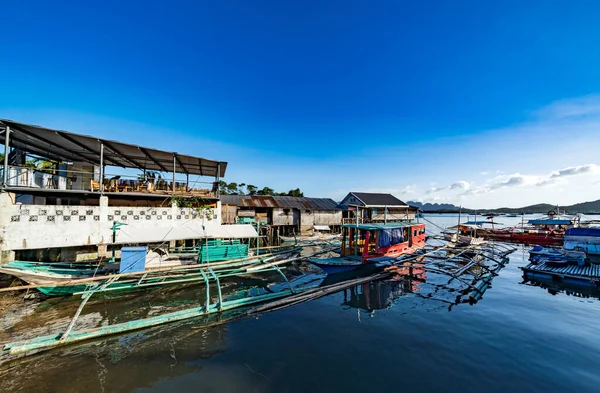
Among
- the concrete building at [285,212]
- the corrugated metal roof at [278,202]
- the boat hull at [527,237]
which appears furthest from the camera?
the boat hull at [527,237]

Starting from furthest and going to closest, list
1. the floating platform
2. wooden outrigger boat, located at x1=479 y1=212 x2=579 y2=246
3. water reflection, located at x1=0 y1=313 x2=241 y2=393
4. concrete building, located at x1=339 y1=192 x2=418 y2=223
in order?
concrete building, located at x1=339 y1=192 x2=418 y2=223
wooden outrigger boat, located at x1=479 y1=212 x2=579 y2=246
the floating platform
water reflection, located at x1=0 y1=313 x2=241 y2=393

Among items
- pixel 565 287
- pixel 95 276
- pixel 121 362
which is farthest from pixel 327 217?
pixel 121 362

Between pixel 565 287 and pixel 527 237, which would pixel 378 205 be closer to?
pixel 565 287

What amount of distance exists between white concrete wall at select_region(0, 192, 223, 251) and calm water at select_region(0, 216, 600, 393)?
500 cm

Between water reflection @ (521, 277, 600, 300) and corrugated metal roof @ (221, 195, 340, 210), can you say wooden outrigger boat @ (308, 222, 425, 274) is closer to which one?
water reflection @ (521, 277, 600, 300)

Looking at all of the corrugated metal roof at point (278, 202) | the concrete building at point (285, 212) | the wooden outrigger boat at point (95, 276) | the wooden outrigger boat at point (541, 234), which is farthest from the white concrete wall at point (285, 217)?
the wooden outrigger boat at point (541, 234)

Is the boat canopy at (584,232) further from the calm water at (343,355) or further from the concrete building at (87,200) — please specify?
the concrete building at (87,200)

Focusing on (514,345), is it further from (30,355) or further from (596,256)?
(596,256)

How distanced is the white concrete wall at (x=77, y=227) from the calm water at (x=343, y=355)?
5.00m

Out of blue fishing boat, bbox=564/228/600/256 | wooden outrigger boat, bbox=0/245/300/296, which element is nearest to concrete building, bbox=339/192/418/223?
blue fishing boat, bbox=564/228/600/256

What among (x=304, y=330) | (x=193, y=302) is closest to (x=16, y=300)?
(x=193, y=302)

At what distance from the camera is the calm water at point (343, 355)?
22.1ft

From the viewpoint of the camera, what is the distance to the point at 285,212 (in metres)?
35.2

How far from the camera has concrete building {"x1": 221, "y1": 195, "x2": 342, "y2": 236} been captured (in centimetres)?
3294
